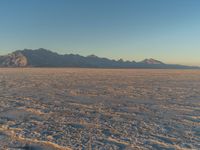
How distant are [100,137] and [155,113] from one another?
10.6ft

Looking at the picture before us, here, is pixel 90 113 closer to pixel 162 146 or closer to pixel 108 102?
pixel 108 102

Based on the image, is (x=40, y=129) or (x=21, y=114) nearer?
(x=40, y=129)

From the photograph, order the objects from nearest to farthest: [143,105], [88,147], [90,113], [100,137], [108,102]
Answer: [88,147]
[100,137]
[90,113]
[143,105]
[108,102]

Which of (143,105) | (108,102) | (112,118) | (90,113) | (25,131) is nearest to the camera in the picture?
(25,131)

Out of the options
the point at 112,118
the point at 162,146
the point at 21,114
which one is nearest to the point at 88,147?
the point at 162,146

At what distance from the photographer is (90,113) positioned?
7.93 meters

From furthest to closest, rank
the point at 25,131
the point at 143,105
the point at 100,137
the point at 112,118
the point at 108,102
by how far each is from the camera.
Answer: the point at 108,102, the point at 143,105, the point at 112,118, the point at 25,131, the point at 100,137

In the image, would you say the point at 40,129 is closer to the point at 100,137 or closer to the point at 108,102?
the point at 100,137

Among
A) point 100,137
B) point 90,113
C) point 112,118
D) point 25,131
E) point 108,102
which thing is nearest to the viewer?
point 100,137

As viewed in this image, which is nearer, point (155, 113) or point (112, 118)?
point (112, 118)

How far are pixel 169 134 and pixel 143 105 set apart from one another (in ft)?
12.4

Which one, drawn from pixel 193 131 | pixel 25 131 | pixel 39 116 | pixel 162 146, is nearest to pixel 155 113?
pixel 193 131

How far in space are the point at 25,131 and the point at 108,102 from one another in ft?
15.9

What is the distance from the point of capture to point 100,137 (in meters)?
5.38
